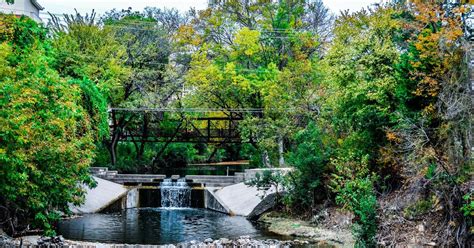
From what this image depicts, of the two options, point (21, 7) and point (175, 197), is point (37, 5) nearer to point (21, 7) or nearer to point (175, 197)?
point (21, 7)

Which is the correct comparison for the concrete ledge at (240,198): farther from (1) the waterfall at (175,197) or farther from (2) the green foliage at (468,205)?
(2) the green foliage at (468,205)

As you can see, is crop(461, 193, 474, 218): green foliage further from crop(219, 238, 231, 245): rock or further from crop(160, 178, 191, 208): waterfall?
crop(160, 178, 191, 208): waterfall

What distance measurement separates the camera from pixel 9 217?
12859 millimetres

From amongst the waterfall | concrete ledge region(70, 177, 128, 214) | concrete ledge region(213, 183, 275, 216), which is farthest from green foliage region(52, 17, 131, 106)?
concrete ledge region(213, 183, 275, 216)

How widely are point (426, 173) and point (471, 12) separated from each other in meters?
4.11

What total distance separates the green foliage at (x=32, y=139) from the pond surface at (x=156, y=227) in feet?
7.74

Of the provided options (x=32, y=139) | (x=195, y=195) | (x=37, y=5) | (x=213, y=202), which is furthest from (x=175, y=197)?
(x=37, y=5)

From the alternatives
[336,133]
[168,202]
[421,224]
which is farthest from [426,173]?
[168,202]

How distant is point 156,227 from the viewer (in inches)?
722

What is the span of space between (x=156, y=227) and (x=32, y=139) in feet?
26.1

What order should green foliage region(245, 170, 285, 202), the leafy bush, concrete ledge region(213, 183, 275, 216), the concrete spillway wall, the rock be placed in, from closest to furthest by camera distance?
the leafy bush → the rock → green foliage region(245, 170, 285, 202) → concrete ledge region(213, 183, 275, 216) → the concrete spillway wall

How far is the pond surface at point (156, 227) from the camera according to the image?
15906 mm

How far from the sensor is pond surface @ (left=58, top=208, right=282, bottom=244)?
15906 millimetres

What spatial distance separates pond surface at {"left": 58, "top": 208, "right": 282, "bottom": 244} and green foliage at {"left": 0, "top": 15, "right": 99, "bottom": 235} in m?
2.36
